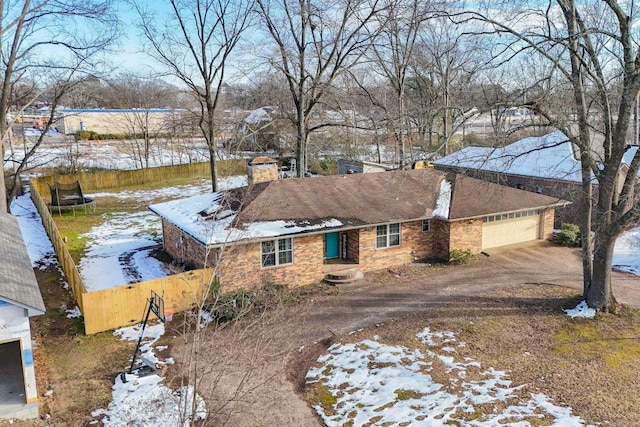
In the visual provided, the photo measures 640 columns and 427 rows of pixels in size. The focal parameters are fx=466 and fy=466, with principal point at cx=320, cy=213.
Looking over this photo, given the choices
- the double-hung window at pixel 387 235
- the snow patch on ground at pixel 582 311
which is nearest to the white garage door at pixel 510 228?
the double-hung window at pixel 387 235

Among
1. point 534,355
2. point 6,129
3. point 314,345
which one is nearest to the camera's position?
point 534,355

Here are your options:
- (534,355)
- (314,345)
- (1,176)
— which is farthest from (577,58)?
(1,176)

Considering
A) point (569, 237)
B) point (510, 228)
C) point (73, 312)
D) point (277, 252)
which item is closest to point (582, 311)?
point (510, 228)


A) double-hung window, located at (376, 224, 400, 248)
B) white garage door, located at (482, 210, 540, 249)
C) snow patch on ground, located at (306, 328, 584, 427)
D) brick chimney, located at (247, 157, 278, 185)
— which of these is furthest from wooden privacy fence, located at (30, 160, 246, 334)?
white garage door, located at (482, 210, 540, 249)

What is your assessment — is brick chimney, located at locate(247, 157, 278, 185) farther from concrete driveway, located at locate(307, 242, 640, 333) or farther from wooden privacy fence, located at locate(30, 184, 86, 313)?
wooden privacy fence, located at locate(30, 184, 86, 313)

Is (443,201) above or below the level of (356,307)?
above

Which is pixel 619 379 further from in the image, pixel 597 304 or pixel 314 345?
pixel 314 345

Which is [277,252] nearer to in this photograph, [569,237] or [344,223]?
[344,223]
